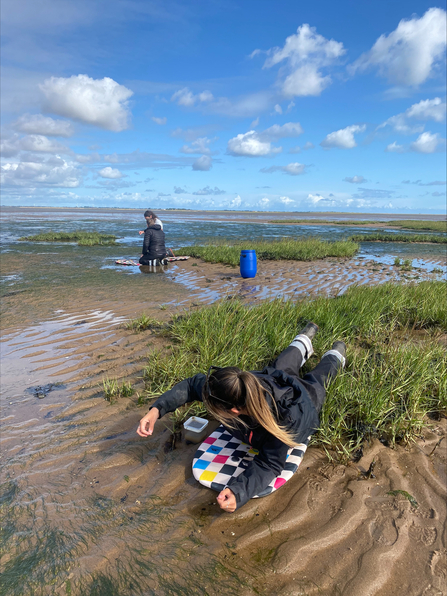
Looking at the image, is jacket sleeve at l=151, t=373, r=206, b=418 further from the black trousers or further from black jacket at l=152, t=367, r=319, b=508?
the black trousers

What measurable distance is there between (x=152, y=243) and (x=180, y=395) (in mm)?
10510

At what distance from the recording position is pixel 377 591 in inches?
82.4

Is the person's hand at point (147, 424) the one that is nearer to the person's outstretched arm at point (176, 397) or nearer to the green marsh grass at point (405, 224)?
the person's outstretched arm at point (176, 397)

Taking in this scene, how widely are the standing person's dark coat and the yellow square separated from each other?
1087cm

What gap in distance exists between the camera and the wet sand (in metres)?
2.17

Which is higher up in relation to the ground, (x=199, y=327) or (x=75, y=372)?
(x=199, y=327)

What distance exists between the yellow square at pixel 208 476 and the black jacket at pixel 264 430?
27 cm

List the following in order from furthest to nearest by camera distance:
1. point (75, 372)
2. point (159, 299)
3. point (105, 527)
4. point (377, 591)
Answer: point (159, 299)
point (75, 372)
point (105, 527)
point (377, 591)

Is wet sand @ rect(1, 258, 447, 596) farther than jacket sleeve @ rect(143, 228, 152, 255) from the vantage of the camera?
No

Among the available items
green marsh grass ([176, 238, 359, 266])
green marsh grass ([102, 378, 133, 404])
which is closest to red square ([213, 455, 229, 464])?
green marsh grass ([102, 378, 133, 404])

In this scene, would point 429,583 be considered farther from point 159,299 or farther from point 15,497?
point 159,299

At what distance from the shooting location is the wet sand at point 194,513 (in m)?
2.17

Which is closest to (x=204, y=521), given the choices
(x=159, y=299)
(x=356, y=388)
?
(x=356, y=388)

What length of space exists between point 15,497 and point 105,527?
2.75 feet
